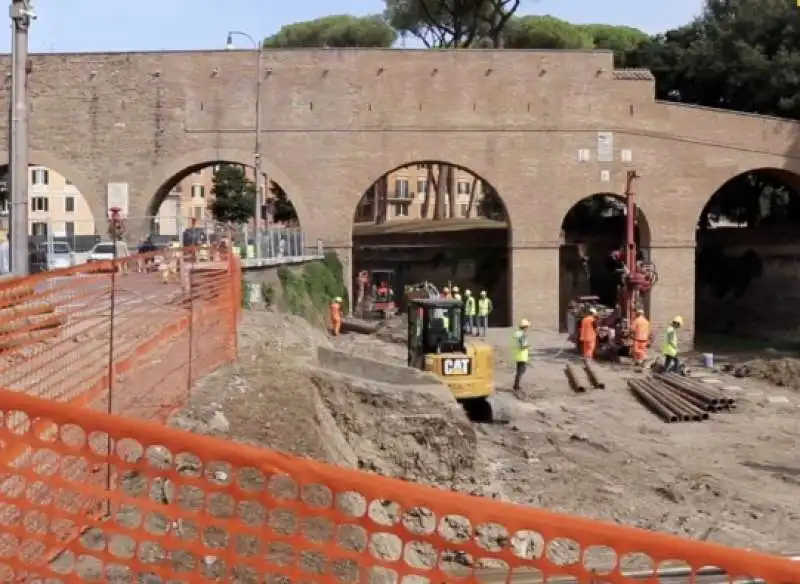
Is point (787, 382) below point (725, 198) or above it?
below

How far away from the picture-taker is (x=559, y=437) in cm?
1598

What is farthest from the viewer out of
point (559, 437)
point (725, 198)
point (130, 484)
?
point (725, 198)

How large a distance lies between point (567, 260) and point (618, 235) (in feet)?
8.47

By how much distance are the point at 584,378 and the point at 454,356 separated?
5600mm

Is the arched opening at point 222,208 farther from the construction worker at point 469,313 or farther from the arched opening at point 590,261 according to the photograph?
the arched opening at point 590,261

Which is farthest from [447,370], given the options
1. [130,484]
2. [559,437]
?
[130,484]

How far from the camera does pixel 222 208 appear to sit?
2422 inches

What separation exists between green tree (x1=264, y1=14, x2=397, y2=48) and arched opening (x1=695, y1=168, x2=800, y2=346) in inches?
1126

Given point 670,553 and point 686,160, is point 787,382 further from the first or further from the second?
point 670,553

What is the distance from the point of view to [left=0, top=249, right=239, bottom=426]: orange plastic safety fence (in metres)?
6.23

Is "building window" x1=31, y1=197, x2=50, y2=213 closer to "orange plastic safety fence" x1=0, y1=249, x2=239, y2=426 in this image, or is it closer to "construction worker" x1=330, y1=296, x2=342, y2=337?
"construction worker" x1=330, y1=296, x2=342, y2=337

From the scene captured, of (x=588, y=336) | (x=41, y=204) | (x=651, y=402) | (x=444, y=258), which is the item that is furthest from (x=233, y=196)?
(x=651, y=402)

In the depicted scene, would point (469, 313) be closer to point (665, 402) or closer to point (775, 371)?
point (775, 371)

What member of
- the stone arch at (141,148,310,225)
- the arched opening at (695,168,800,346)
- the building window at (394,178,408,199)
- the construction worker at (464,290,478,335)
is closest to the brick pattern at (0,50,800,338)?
the stone arch at (141,148,310,225)
